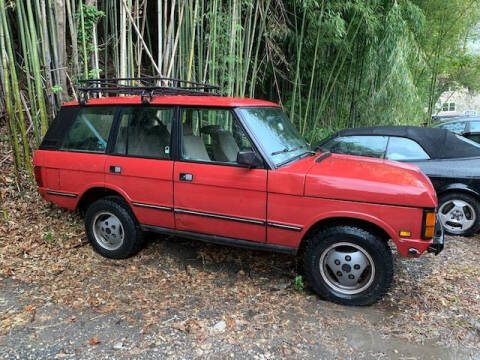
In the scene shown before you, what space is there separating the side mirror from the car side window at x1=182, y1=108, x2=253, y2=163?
6.6 inches

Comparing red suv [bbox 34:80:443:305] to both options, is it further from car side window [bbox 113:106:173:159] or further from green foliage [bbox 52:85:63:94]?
green foliage [bbox 52:85:63:94]

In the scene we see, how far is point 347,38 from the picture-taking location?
6.29 m

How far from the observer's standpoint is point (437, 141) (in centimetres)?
477

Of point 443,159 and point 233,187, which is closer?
point 233,187

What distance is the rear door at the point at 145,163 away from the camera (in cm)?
349

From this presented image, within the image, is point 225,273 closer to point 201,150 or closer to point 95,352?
point 201,150

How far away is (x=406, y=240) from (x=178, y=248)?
224 cm

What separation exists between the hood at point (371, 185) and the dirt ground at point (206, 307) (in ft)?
2.96

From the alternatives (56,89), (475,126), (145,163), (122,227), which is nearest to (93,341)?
(122,227)

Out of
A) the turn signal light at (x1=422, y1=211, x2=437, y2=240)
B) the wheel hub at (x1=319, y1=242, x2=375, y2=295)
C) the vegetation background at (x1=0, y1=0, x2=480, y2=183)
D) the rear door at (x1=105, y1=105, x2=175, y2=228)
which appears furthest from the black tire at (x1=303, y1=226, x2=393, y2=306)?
the vegetation background at (x1=0, y1=0, x2=480, y2=183)

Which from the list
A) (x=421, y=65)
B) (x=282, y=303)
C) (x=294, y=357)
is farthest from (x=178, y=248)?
(x=421, y=65)

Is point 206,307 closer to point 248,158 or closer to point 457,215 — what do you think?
point 248,158

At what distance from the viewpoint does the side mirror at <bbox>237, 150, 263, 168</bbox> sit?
3.01m

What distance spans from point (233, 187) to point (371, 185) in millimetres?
1059
